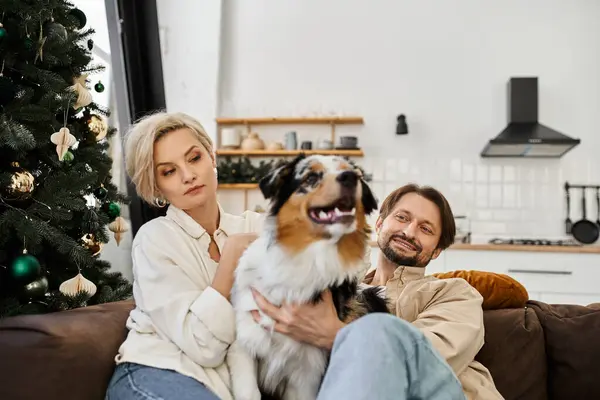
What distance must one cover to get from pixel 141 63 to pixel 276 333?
356 centimetres

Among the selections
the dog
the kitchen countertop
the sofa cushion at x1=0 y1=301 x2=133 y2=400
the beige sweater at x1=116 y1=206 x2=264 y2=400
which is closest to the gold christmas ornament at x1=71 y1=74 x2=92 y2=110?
the beige sweater at x1=116 y1=206 x2=264 y2=400

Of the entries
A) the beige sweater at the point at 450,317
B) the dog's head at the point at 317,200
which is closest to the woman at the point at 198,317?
the dog's head at the point at 317,200

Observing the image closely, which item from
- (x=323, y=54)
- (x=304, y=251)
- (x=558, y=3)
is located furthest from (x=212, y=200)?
(x=558, y=3)

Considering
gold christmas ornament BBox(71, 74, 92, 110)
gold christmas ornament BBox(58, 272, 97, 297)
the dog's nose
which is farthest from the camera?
gold christmas ornament BBox(71, 74, 92, 110)

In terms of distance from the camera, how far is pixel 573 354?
1.89 metres

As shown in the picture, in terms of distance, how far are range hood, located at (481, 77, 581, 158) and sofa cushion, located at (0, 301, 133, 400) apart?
160 inches

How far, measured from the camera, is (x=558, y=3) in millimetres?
5234

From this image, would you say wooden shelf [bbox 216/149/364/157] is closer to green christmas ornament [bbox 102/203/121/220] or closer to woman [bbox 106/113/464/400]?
green christmas ornament [bbox 102/203/121/220]

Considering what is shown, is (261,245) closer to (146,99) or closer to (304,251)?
(304,251)

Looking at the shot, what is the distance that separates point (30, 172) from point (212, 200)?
Answer: 748 mm

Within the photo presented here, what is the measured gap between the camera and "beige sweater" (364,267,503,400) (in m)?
1.57

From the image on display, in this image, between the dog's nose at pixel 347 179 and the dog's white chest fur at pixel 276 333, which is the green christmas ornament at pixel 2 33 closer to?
the dog's white chest fur at pixel 276 333

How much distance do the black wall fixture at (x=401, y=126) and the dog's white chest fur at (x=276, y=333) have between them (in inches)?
155

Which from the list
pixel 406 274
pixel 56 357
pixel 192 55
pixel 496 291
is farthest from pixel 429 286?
pixel 192 55
